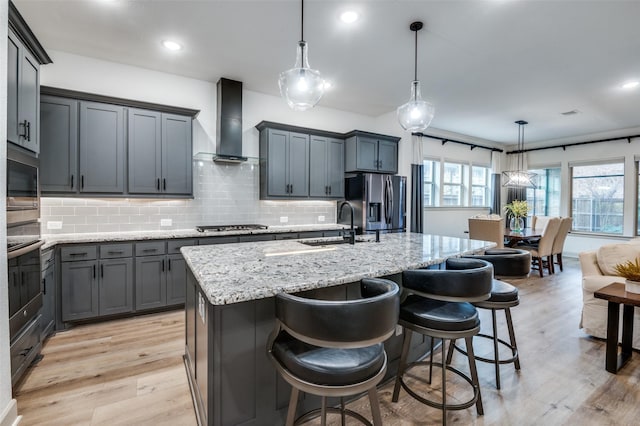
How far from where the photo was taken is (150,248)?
3408 mm

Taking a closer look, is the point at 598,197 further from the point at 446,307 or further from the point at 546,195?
the point at 446,307

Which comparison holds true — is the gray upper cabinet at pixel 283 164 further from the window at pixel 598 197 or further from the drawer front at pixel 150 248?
the window at pixel 598 197

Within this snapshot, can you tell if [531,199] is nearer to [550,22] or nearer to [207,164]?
[550,22]

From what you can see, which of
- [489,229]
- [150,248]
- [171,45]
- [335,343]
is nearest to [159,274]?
[150,248]

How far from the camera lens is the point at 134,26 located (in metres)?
2.96

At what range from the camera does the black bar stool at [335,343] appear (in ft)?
3.74

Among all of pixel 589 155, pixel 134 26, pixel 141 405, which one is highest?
pixel 134 26

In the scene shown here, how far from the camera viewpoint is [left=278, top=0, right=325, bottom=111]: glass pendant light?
2301 mm

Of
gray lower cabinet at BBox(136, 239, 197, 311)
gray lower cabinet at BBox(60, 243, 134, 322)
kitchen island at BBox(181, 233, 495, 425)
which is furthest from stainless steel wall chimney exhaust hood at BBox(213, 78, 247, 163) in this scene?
kitchen island at BBox(181, 233, 495, 425)

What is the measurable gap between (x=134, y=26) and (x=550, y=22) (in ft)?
12.8

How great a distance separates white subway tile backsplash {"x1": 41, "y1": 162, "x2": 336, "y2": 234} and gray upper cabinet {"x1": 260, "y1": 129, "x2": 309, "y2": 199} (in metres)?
0.29

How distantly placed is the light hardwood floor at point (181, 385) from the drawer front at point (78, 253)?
2.37 ft

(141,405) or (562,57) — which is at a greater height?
(562,57)

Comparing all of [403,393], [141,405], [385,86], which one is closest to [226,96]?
[385,86]
